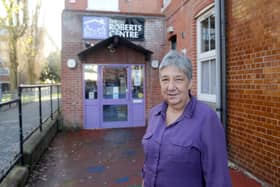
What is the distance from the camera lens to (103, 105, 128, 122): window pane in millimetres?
7473

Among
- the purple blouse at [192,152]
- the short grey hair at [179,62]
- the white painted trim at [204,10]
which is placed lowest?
the purple blouse at [192,152]

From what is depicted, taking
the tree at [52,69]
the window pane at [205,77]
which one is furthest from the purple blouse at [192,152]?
the tree at [52,69]

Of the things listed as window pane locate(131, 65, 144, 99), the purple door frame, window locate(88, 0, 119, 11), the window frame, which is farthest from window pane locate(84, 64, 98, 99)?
window locate(88, 0, 119, 11)

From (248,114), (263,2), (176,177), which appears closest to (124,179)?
(248,114)

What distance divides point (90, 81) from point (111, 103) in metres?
0.89

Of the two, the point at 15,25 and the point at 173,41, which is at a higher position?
the point at 15,25

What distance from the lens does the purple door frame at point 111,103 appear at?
24.1 ft

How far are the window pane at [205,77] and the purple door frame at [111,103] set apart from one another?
8.87 ft

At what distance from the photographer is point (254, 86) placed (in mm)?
3361

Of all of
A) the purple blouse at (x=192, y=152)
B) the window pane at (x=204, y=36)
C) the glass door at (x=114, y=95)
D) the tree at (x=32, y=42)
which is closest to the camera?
the purple blouse at (x=192, y=152)

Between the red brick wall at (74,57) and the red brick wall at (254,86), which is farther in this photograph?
the red brick wall at (74,57)

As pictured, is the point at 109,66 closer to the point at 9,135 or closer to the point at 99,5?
the point at 99,5

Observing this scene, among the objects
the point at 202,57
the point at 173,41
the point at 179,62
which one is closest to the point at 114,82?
the point at 173,41

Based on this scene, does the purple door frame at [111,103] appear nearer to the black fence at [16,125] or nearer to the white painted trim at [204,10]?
the black fence at [16,125]
